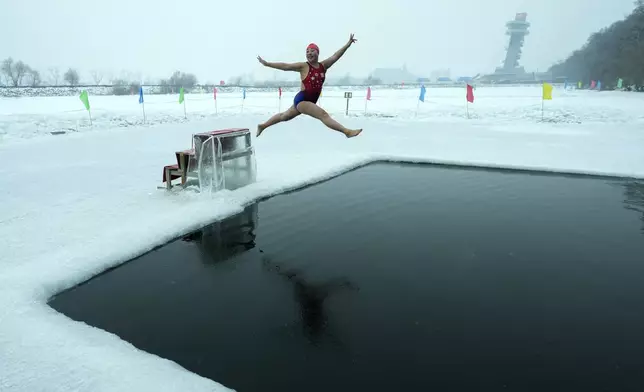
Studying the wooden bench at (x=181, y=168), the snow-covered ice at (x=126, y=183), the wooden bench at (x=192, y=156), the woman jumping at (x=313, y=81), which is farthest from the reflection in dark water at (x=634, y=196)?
the wooden bench at (x=181, y=168)

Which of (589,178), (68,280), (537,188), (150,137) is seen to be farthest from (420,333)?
(150,137)

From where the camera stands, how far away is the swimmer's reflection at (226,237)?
555 centimetres

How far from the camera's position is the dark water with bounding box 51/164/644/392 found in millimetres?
3174

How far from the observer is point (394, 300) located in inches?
166

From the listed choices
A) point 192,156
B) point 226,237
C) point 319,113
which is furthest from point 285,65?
point 192,156

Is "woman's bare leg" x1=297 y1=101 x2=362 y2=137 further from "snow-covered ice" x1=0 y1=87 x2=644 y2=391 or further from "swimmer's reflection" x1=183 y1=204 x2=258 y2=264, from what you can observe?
"snow-covered ice" x1=0 y1=87 x2=644 y2=391

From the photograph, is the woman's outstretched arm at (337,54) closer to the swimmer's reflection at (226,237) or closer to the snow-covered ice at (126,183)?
the swimmer's reflection at (226,237)

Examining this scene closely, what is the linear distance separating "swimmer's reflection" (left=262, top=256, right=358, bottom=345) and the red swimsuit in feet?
7.86

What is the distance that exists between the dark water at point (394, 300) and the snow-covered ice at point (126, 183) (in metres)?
0.33

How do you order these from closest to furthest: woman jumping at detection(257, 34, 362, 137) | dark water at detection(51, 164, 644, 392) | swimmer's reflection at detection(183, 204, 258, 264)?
dark water at detection(51, 164, 644, 392)
swimmer's reflection at detection(183, 204, 258, 264)
woman jumping at detection(257, 34, 362, 137)

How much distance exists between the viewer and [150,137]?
54.7ft

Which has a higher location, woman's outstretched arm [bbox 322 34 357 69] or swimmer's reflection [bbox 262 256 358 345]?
woman's outstretched arm [bbox 322 34 357 69]

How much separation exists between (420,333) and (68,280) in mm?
4014

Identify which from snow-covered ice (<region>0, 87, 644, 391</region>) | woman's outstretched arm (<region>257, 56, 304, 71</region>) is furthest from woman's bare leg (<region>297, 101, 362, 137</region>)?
snow-covered ice (<region>0, 87, 644, 391</region>)
